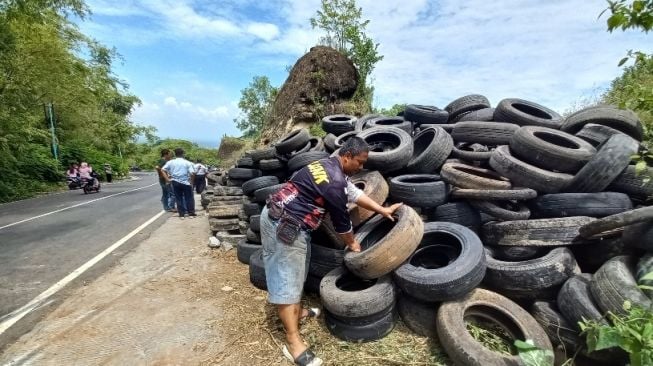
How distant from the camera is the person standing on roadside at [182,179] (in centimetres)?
975

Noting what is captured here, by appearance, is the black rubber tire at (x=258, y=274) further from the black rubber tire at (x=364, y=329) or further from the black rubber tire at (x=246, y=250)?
the black rubber tire at (x=364, y=329)

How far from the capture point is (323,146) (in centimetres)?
729

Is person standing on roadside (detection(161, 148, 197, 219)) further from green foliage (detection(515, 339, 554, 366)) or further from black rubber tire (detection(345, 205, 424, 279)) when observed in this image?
green foliage (detection(515, 339, 554, 366))

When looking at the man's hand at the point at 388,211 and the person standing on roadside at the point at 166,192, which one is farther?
the person standing on roadside at the point at 166,192

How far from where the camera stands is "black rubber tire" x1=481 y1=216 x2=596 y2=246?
3.84 m

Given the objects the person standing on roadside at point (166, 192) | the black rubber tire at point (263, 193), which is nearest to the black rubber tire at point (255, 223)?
the black rubber tire at point (263, 193)

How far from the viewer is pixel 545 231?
3877 millimetres

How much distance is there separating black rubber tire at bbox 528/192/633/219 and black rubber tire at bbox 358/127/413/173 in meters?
1.91

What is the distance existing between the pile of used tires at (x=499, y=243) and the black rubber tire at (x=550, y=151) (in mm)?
17

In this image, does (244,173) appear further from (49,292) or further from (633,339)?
(633,339)

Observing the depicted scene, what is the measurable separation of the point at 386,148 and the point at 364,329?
3517mm

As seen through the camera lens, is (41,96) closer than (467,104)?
No

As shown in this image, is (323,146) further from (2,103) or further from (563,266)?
(2,103)

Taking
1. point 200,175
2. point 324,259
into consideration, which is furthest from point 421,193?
point 200,175
